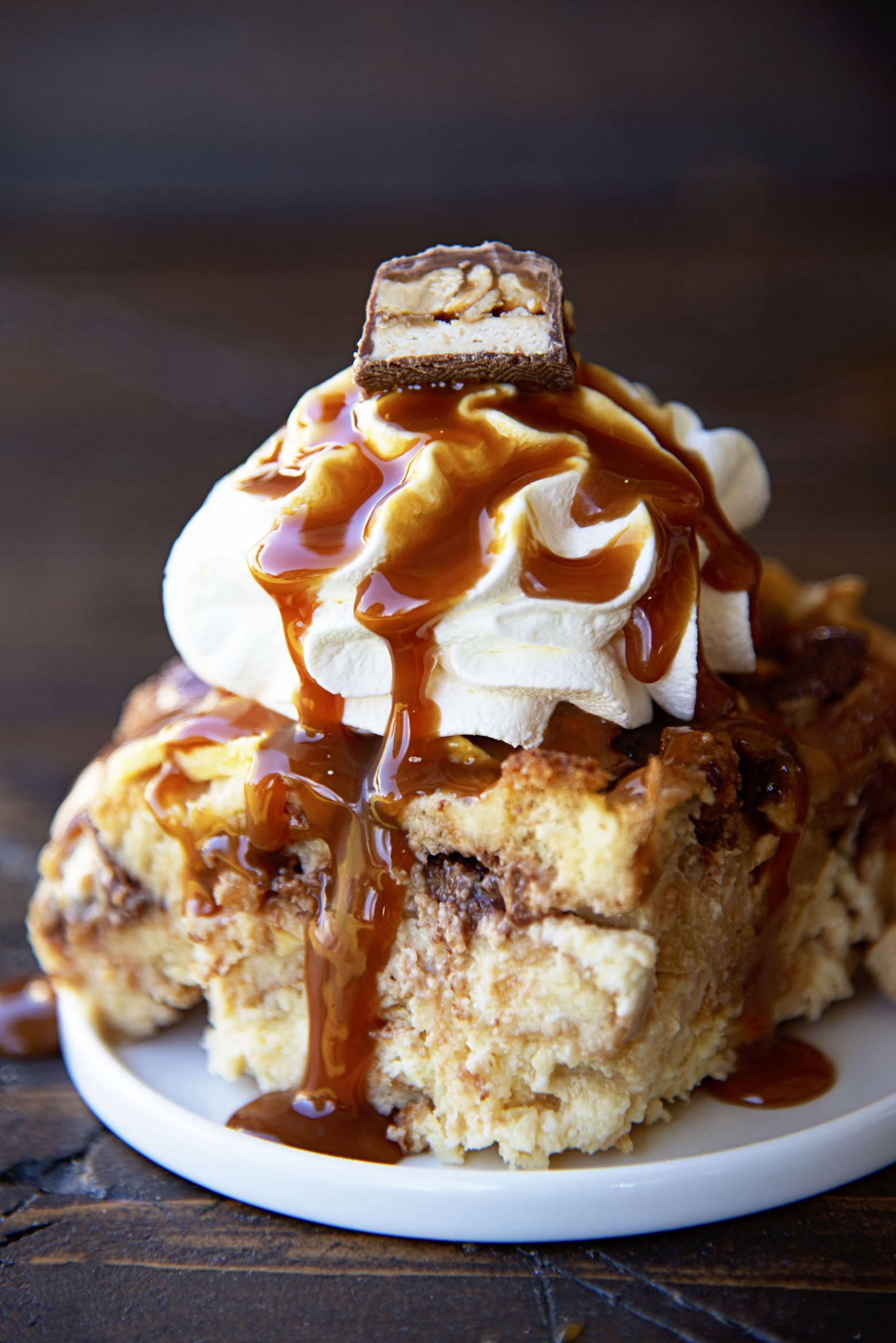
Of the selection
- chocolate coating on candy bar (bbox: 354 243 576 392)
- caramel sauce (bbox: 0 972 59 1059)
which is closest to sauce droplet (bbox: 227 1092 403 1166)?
caramel sauce (bbox: 0 972 59 1059)

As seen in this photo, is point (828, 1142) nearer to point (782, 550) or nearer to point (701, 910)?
point (701, 910)

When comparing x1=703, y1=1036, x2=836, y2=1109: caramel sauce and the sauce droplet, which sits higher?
x1=703, y1=1036, x2=836, y2=1109: caramel sauce

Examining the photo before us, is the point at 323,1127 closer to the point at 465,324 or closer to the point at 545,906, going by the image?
the point at 545,906

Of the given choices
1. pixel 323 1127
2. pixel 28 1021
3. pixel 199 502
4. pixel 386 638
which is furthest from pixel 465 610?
pixel 199 502

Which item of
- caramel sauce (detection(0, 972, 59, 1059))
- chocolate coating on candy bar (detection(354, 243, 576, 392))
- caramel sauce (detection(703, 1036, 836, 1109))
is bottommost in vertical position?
caramel sauce (detection(0, 972, 59, 1059))

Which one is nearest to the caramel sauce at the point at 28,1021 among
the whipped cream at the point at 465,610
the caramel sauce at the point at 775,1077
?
the whipped cream at the point at 465,610

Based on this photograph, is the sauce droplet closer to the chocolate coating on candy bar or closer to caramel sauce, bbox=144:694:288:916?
caramel sauce, bbox=144:694:288:916

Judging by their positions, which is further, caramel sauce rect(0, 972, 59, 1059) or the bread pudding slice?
caramel sauce rect(0, 972, 59, 1059)

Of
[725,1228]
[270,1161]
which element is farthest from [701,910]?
[270,1161]
